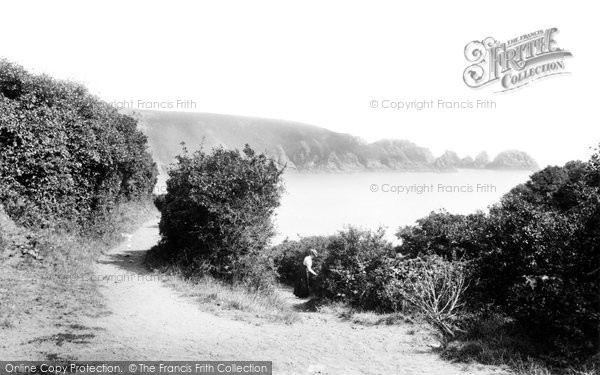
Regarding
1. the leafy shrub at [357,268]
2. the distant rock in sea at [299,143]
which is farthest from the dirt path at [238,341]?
the distant rock in sea at [299,143]

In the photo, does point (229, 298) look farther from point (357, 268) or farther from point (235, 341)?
point (357, 268)

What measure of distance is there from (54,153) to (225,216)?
631 cm

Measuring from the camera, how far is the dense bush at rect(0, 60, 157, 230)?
1262cm

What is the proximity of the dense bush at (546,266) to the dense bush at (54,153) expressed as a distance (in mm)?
14111

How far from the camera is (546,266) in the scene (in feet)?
32.4

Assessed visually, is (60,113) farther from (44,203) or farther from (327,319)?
(327,319)

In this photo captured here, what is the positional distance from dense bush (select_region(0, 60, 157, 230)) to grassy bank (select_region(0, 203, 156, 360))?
4.31 feet

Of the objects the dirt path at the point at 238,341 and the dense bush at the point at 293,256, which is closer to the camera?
the dirt path at the point at 238,341

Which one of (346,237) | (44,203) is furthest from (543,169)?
(44,203)

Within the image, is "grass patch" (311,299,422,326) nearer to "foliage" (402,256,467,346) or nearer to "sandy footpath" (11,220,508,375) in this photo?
"sandy footpath" (11,220,508,375)

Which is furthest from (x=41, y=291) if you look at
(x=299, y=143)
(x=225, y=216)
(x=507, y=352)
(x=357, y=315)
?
(x=299, y=143)

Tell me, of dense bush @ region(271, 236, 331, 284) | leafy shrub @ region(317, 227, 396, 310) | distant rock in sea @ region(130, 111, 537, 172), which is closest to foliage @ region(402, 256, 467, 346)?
leafy shrub @ region(317, 227, 396, 310)

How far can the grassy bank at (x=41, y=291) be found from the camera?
7.25 m

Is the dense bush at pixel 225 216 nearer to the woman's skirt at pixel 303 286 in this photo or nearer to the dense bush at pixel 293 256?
the woman's skirt at pixel 303 286
